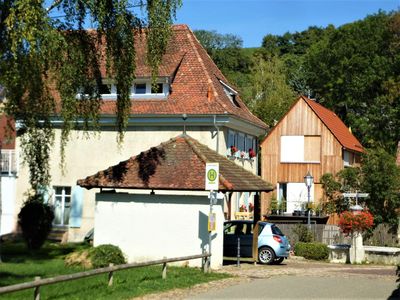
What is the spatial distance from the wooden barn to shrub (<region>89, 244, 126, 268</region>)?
84.6ft

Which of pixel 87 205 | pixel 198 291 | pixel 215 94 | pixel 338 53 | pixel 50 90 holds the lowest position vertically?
pixel 198 291

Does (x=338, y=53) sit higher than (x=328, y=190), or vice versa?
(x=338, y=53)

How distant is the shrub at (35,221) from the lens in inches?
1062

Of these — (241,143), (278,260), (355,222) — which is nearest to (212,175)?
(278,260)

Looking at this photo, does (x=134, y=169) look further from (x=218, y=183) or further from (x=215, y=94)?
(x=215, y=94)

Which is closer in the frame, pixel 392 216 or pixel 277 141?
pixel 392 216

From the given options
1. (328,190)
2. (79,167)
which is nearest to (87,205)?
(79,167)

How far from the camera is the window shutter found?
3447cm

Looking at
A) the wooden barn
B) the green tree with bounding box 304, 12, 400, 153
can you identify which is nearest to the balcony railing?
the wooden barn

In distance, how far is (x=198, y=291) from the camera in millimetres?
17125

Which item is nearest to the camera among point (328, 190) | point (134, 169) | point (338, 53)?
point (134, 169)

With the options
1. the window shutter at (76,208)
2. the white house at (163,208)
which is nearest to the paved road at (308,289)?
the white house at (163,208)

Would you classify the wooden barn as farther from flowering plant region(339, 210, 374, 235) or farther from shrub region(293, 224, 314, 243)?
flowering plant region(339, 210, 374, 235)

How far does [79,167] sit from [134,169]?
10836 millimetres
